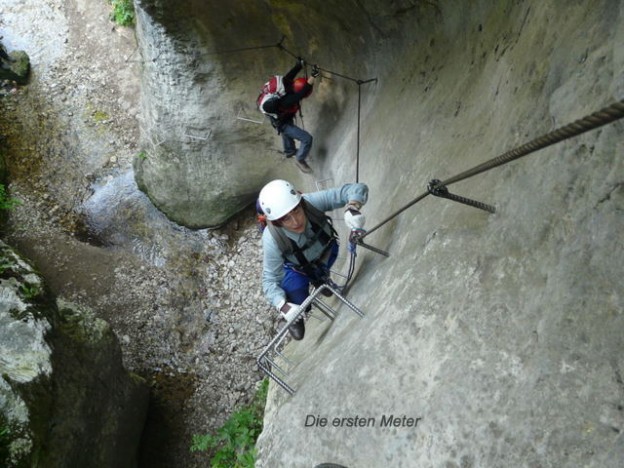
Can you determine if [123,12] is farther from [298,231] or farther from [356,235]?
[356,235]

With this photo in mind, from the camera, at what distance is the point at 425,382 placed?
2.69 meters

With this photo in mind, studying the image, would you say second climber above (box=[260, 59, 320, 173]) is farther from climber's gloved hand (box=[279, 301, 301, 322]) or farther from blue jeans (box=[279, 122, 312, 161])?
climber's gloved hand (box=[279, 301, 301, 322])

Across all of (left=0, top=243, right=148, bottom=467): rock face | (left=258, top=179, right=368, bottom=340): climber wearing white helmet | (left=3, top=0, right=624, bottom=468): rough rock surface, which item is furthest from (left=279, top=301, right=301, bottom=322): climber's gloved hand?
(left=0, top=243, right=148, bottom=467): rock face

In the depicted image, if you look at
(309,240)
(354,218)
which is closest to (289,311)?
(309,240)

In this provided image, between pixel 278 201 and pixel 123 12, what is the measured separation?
1129cm

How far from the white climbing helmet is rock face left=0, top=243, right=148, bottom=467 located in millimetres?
3559

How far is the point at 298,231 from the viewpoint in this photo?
181 inches

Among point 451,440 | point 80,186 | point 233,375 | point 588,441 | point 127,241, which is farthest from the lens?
point 80,186

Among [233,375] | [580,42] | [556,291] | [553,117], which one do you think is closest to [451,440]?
[556,291]

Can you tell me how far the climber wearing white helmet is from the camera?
14.4 feet

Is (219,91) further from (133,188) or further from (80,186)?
(80,186)

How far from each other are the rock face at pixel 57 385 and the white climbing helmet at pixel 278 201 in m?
3.56

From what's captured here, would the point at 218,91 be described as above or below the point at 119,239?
above

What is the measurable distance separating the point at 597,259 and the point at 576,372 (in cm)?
49
